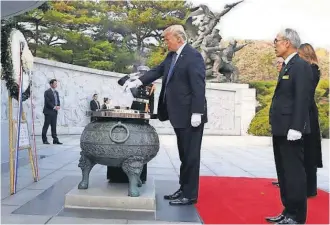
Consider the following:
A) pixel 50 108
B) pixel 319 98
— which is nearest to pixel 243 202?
pixel 50 108

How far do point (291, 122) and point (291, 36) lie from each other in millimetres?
710

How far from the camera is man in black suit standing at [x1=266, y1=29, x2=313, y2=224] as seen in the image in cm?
285

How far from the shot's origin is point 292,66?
2984 mm

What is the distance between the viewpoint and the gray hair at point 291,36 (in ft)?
9.89

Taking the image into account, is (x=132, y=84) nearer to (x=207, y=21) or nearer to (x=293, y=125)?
(x=293, y=125)

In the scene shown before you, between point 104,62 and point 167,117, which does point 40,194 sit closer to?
point 167,117

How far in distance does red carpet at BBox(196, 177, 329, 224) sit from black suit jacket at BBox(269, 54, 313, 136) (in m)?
0.79

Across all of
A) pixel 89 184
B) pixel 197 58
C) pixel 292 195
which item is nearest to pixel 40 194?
pixel 89 184

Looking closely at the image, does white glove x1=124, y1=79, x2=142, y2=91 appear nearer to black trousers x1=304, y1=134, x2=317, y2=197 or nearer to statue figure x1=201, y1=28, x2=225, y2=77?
black trousers x1=304, y1=134, x2=317, y2=197

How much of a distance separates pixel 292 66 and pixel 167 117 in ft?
4.45

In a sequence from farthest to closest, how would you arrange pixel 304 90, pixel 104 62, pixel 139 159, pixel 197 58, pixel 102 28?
pixel 102 28 → pixel 104 62 → pixel 197 58 → pixel 139 159 → pixel 304 90

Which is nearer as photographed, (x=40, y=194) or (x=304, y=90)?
(x=304, y=90)

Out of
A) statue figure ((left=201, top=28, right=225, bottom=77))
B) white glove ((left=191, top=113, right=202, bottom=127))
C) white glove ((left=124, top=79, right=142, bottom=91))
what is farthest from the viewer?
statue figure ((left=201, top=28, right=225, bottom=77))

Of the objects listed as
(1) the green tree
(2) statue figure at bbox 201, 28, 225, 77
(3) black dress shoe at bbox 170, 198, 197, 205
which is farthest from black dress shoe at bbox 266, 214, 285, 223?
(1) the green tree
